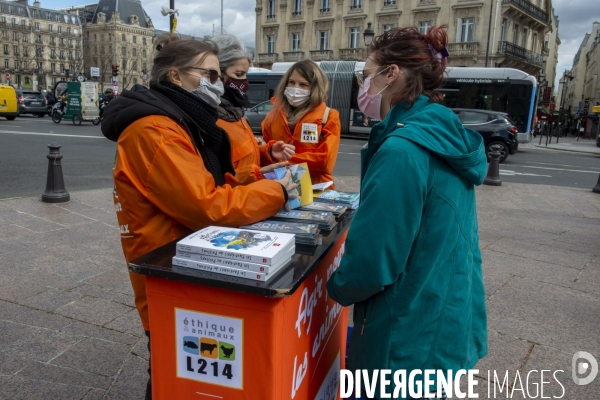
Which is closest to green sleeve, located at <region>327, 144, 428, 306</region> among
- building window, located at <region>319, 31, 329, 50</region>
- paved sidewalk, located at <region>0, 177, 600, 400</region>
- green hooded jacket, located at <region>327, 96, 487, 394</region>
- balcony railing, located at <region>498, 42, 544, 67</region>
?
green hooded jacket, located at <region>327, 96, 487, 394</region>

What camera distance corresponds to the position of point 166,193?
1629mm

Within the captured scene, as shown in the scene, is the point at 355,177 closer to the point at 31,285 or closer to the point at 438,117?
the point at 31,285

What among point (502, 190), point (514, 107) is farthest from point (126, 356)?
point (514, 107)

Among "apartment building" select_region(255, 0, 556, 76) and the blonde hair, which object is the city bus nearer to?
the blonde hair

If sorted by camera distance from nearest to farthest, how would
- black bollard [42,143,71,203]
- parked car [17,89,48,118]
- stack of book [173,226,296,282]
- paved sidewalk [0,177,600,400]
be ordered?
stack of book [173,226,296,282], paved sidewalk [0,177,600,400], black bollard [42,143,71,203], parked car [17,89,48,118]

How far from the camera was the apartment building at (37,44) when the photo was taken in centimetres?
10362

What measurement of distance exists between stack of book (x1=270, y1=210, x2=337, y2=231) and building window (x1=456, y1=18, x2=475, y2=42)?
40.9 metres

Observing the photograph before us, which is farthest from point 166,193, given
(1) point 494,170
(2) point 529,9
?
(2) point 529,9

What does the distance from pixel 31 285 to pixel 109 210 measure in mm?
2692

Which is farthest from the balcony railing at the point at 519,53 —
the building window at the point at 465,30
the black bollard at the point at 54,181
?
the black bollard at the point at 54,181

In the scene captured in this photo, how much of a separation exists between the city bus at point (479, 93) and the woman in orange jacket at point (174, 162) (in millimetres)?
16727

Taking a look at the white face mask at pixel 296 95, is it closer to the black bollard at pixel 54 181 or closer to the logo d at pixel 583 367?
the logo d at pixel 583 367

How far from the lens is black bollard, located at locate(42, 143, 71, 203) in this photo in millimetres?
6602

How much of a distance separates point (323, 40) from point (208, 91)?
45682 millimetres
